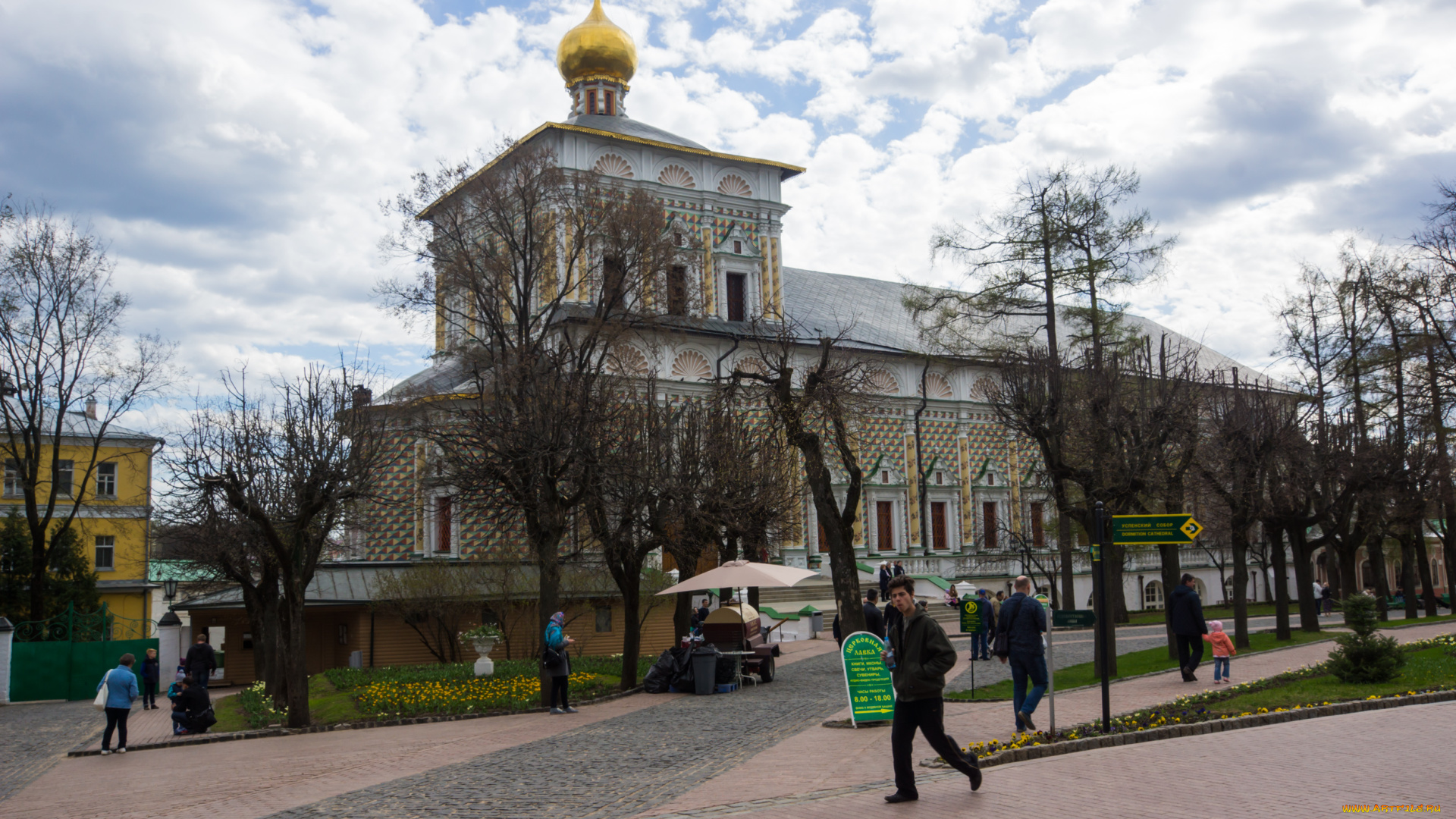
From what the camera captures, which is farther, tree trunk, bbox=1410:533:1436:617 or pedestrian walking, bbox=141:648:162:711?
tree trunk, bbox=1410:533:1436:617

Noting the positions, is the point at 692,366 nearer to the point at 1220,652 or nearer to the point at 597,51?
the point at 597,51

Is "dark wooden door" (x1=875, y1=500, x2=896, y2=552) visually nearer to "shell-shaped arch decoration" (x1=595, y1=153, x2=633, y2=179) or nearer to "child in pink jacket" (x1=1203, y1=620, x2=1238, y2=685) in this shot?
"shell-shaped arch decoration" (x1=595, y1=153, x2=633, y2=179)

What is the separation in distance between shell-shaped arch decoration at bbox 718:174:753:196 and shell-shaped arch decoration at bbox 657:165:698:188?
121cm

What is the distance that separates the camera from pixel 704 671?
19.5 meters

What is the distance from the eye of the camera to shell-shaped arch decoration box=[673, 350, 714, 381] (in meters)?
40.9

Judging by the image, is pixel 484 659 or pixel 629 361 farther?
pixel 629 361

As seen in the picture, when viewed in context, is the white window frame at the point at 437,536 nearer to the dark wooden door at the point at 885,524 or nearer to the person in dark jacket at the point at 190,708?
the dark wooden door at the point at 885,524

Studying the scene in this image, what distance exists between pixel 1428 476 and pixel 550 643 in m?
22.9

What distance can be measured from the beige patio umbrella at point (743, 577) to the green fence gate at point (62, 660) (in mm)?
14636

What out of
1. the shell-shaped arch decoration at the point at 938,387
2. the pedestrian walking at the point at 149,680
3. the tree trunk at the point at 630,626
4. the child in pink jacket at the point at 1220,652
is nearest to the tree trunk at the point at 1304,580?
the child in pink jacket at the point at 1220,652

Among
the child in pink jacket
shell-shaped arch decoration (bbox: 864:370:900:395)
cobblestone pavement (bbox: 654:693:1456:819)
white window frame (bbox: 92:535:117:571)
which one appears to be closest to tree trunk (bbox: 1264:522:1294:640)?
the child in pink jacket

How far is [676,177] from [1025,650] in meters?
32.4

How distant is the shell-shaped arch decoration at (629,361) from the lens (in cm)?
3371

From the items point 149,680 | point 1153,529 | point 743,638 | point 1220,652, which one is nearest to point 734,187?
point 743,638
